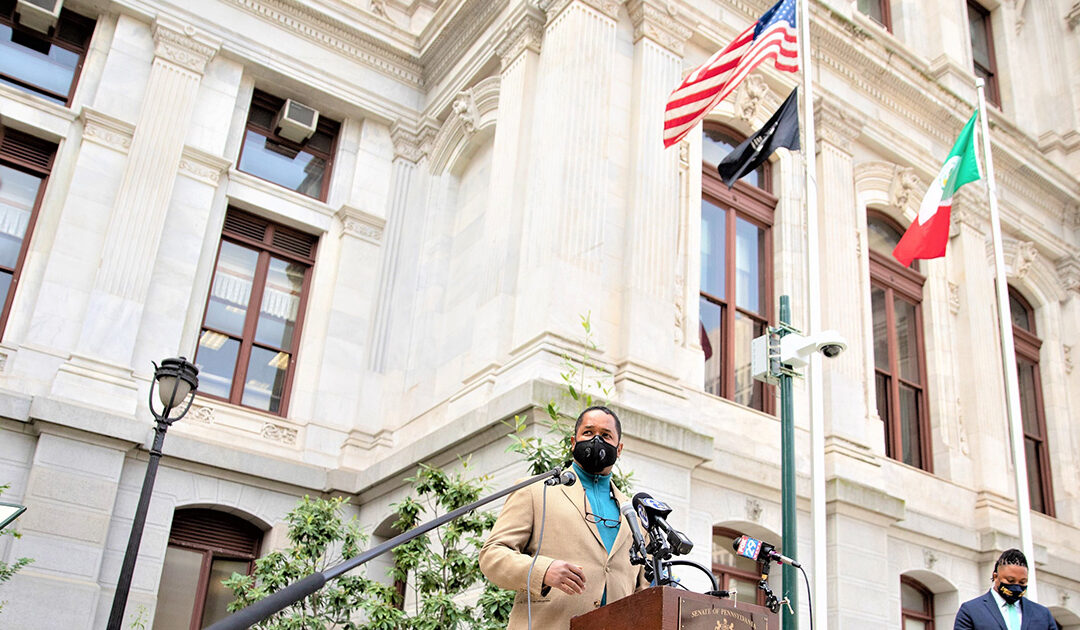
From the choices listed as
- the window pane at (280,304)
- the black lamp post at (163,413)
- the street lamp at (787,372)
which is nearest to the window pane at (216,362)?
the window pane at (280,304)

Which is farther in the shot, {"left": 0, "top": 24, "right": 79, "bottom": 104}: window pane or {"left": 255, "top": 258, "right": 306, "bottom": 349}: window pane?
{"left": 255, "top": 258, "right": 306, "bottom": 349}: window pane

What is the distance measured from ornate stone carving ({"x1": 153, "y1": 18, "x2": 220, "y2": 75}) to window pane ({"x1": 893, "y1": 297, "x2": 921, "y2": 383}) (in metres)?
12.5

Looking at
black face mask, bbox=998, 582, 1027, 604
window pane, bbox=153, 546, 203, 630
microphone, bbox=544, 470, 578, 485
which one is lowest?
microphone, bbox=544, 470, 578, 485

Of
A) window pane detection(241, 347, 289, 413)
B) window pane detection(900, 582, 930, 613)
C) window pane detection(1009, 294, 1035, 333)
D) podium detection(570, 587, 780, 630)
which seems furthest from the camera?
window pane detection(1009, 294, 1035, 333)

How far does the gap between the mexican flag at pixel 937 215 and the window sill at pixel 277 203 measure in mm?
9478

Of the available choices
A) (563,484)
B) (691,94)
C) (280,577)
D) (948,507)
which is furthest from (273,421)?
(563,484)

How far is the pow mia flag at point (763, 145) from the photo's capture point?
12.1m

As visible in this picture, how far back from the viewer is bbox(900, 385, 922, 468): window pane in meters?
16.4

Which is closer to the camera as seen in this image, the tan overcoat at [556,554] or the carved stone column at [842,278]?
the tan overcoat at [556,554]

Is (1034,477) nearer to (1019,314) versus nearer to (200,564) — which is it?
(1019,314)

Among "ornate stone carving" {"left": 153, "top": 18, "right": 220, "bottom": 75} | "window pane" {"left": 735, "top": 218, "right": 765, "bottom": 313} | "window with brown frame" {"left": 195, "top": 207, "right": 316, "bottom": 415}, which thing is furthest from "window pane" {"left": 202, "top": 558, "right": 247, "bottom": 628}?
"window pane" {"left": 735, "top": 218, "right": 765, "bottom": 313}

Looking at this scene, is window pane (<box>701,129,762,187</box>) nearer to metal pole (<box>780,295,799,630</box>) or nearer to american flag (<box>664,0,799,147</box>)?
american flag (<box>664,0,799,147</box>)

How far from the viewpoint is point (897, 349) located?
17.0 meters

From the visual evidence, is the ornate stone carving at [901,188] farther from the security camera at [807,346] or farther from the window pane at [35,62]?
the window pane at [35,62]
